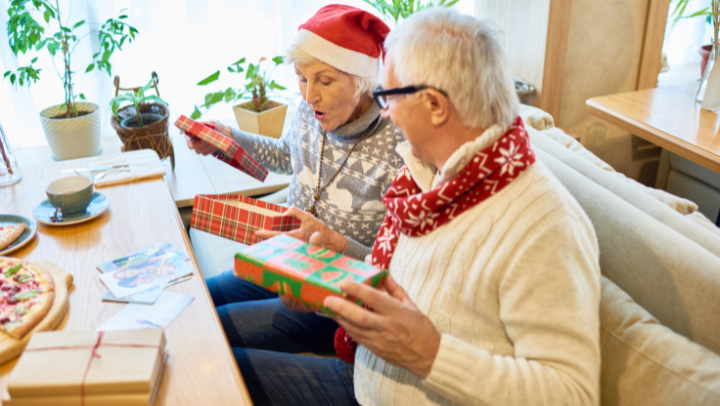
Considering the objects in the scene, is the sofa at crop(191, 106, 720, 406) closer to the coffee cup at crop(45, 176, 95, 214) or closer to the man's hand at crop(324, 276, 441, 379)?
the man's hand at crop(324, 276, 441, 379)

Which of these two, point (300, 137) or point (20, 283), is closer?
point (20, 283)

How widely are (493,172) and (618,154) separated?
2248mm

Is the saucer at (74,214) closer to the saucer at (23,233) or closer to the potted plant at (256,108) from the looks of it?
the saucer at (23,233)

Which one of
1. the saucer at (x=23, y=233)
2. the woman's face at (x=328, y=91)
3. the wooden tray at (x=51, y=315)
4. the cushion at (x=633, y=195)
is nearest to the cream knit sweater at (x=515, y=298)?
the cushion at (x=633, y=195)

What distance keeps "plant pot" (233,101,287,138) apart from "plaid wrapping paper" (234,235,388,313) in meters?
1.31

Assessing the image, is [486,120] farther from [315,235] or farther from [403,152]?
[315,235]

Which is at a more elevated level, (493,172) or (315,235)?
(493,172)

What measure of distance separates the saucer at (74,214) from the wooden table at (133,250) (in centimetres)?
2

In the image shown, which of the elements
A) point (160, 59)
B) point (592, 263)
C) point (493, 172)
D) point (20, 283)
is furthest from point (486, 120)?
point (160, 59)

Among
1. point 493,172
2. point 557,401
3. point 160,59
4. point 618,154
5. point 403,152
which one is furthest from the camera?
point 618,154

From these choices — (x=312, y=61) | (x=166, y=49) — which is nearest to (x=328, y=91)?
(x=312, y=61)

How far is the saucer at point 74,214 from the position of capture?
4.32 feet

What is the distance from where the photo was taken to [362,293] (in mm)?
826

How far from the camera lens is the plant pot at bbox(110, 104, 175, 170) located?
1.93m
